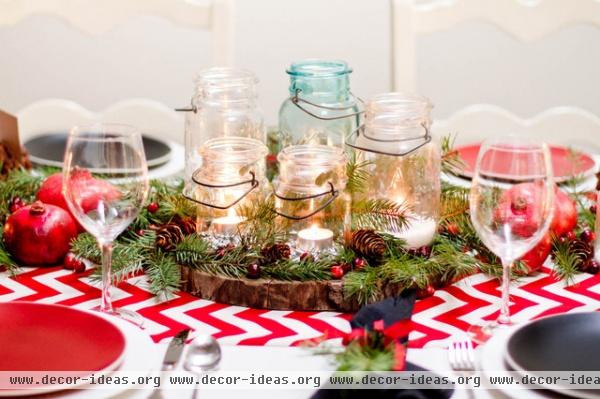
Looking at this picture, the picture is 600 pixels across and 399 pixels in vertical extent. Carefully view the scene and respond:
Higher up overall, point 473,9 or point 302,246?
point 473,9

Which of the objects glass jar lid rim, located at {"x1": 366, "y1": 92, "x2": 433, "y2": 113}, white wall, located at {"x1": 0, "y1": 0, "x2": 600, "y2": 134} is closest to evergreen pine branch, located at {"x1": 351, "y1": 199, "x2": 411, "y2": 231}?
glass jar lid rim, located at {"x1": 366, "y1": 92, "x2": 433, "y2": 113}

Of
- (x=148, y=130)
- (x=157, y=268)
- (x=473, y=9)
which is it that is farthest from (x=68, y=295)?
(x=473, y=9)

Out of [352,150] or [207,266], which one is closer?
[207,266]

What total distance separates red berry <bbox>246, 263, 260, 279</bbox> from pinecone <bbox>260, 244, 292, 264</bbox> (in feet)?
0.08

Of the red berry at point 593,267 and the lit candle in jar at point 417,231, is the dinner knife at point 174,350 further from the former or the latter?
the red berry at point 593,267

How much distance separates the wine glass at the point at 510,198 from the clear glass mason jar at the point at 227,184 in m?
0.28

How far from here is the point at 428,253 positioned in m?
1.06

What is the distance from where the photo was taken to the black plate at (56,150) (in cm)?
150

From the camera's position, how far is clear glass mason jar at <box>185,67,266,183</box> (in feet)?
3.91

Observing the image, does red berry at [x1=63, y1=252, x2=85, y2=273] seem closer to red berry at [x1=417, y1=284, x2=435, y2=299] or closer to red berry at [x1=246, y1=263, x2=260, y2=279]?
red berry at [x1=246, y1=263, x2=260, y2=279]

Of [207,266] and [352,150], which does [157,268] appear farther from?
[352,150]

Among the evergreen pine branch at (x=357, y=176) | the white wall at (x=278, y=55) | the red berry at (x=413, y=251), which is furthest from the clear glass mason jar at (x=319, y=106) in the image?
the white wall at (x=278, y=55)

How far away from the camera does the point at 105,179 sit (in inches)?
36.9

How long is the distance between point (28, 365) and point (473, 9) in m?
1.30
